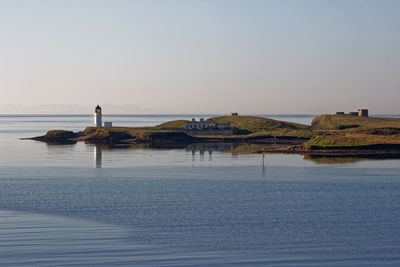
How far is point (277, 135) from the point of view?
14750 cm

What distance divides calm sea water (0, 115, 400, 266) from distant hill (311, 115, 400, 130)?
99560mm

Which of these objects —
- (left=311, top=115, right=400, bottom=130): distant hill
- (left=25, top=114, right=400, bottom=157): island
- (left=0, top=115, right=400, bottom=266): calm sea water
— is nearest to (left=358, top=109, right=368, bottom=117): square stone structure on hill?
(left=25, top=114, right=400, bottom=157): island

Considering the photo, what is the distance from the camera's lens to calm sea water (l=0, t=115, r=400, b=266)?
95.3ft

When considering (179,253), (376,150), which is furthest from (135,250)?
(376,150)

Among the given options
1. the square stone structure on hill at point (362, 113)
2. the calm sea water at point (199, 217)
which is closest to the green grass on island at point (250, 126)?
the square stone structure on hill at point (362, 113)

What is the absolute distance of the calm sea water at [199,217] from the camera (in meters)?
29.0

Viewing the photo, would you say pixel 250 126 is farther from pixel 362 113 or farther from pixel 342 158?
pixel 342 158

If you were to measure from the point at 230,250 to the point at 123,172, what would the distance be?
42570 mm

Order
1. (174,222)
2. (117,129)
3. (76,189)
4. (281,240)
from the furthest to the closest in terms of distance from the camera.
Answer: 1. (117,129)
2. (76,189)
3. (174,222)
4. (281,240)

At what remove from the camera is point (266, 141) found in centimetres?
14212

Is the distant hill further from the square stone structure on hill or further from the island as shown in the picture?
the square stone structure on hill

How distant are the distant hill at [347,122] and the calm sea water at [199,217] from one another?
327 ft

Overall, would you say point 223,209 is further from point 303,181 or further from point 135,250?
point 303,181

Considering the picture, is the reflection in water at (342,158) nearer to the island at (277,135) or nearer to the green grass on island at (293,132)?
the island at (277,135)
